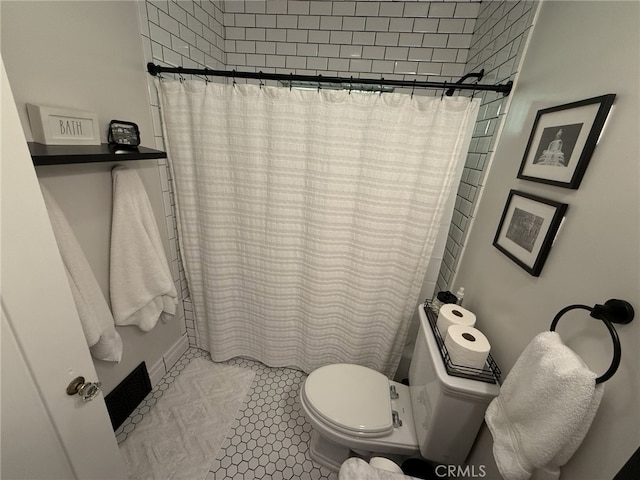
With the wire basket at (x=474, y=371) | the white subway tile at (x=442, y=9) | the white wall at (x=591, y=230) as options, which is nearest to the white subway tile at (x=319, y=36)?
the white subway tile at (x=442, y=9)

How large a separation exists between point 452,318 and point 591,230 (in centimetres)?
54

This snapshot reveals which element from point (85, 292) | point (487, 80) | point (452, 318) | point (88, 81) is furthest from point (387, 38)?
point (85, 292)

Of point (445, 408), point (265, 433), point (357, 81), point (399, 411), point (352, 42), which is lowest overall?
point (265, 433)

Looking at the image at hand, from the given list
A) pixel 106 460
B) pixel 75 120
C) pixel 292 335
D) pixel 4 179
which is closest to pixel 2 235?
pixel 4 179

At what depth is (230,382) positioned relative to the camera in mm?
1699

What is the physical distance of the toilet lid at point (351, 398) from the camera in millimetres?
1102

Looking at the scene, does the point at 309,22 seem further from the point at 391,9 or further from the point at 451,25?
the point at 451,25

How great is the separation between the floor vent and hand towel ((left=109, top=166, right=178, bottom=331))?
35cm

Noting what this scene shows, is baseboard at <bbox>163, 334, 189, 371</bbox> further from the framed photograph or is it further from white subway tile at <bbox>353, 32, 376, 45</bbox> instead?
white subway tile at <bbox>353, 32, 376, 45</bbox>

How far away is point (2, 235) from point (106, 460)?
818 mm

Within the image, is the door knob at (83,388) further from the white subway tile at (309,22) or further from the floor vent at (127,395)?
the white subway tile at (309,22)

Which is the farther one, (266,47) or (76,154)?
(266,47)

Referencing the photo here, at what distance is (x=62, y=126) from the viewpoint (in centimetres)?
88

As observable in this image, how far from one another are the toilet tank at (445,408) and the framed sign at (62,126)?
1576 millimetres
